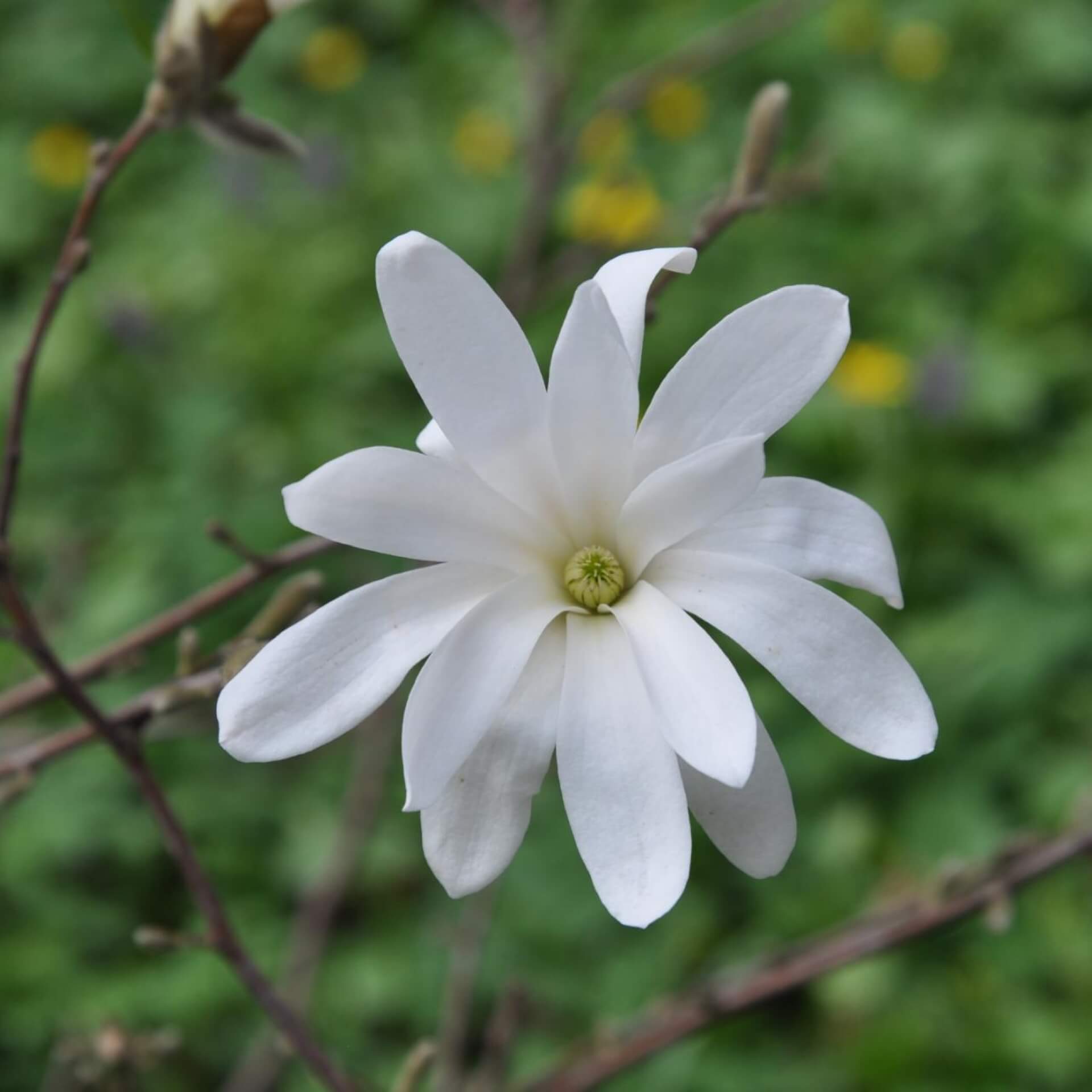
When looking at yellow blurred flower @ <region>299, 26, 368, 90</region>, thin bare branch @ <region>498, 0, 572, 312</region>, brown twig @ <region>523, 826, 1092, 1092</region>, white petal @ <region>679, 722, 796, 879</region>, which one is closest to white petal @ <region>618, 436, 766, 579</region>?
white petal @ <region>679, 722, 796, 879</region>

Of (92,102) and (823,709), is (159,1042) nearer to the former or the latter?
(823,709)

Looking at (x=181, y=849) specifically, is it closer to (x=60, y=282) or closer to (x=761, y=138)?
(x=60, y=282)

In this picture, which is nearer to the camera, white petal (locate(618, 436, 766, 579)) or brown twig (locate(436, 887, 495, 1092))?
white petal (locate(618, 436, 766, 579))

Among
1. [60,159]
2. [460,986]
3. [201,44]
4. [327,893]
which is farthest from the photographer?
[60,159]

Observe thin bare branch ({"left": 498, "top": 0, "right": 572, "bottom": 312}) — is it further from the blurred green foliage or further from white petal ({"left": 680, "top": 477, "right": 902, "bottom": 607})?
white petal ({"left": 680, "top": 477, "right": 902, "bottom": 607})

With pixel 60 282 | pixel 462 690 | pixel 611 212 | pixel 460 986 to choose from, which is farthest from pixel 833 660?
pixel 611 212

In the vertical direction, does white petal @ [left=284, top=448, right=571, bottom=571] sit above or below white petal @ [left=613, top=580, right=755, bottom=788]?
above

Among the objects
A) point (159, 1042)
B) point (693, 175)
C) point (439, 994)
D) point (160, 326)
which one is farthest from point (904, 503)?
point (159, 1042)

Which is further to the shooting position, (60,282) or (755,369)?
(60,282)
